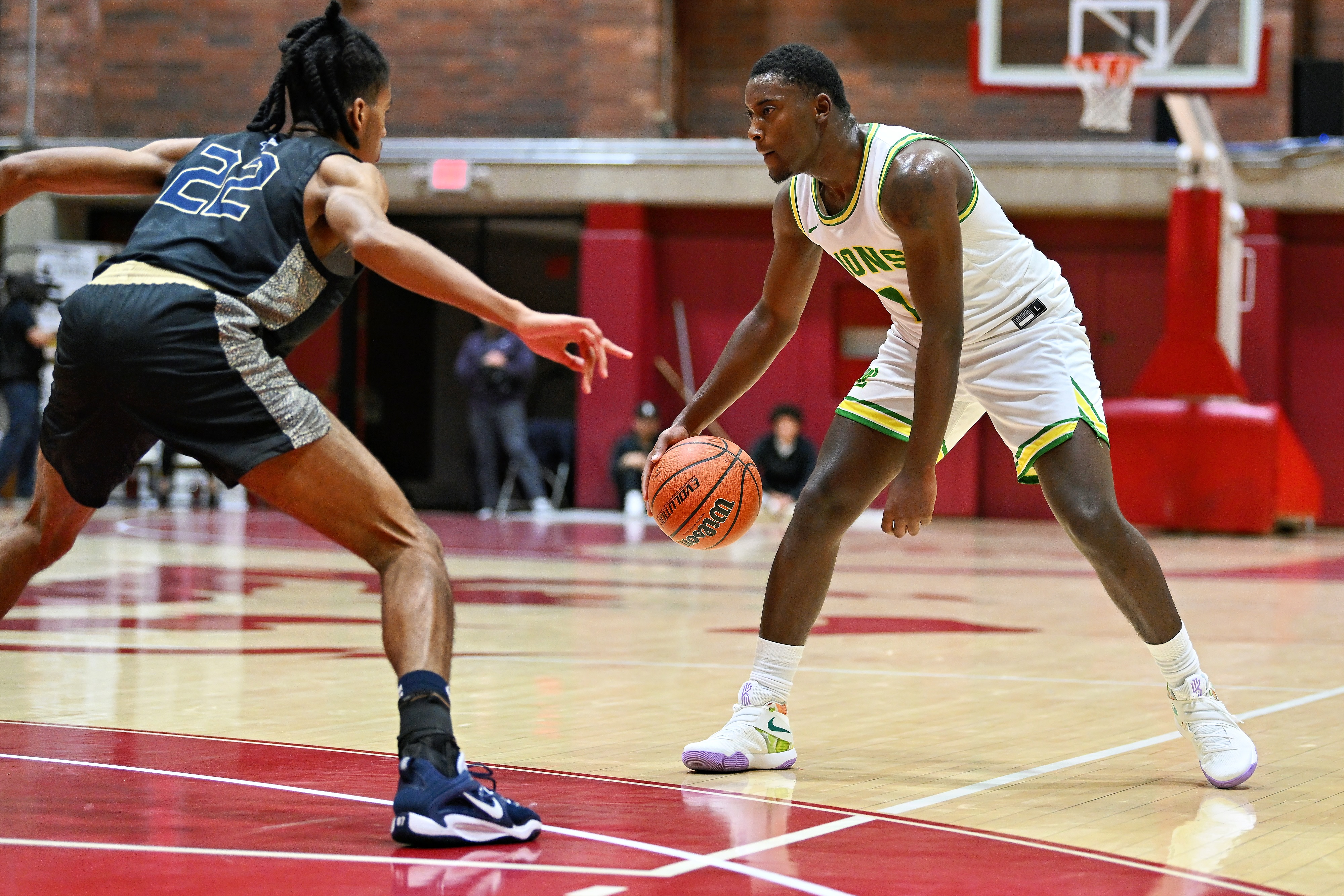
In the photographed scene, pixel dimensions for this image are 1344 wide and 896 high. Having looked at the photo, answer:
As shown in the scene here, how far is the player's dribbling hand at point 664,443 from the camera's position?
4.30m

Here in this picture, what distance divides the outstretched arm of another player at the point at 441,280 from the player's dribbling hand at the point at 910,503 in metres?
0.87

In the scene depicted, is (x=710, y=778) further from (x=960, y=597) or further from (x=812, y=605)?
(x=960, y=597)

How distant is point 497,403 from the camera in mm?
15531

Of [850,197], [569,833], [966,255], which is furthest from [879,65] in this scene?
[569,833]

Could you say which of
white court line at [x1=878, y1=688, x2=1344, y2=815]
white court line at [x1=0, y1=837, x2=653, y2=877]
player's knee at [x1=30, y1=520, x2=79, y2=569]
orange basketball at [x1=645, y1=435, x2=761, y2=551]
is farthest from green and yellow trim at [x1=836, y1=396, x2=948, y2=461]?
player's knee at [x1=30, y1=520, x2=79, y2=569]

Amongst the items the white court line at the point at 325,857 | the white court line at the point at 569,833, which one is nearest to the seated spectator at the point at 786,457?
the white court line at the point at 569,833

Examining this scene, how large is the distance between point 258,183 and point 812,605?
1.71 metres

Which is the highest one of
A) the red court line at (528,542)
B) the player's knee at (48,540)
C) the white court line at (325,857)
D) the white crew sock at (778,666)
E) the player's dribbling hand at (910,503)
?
the player's dribbling hand at (910,503)

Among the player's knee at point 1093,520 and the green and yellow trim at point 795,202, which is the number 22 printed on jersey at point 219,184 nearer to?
the green and yellow trim at point 795,202

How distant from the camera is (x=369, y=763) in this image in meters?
3.95

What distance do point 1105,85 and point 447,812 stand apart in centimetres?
1212

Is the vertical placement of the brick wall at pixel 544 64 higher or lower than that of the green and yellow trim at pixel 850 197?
higher

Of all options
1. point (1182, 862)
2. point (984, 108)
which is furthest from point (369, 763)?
point (984, 108)

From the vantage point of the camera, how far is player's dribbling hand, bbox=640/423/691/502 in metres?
4.30
